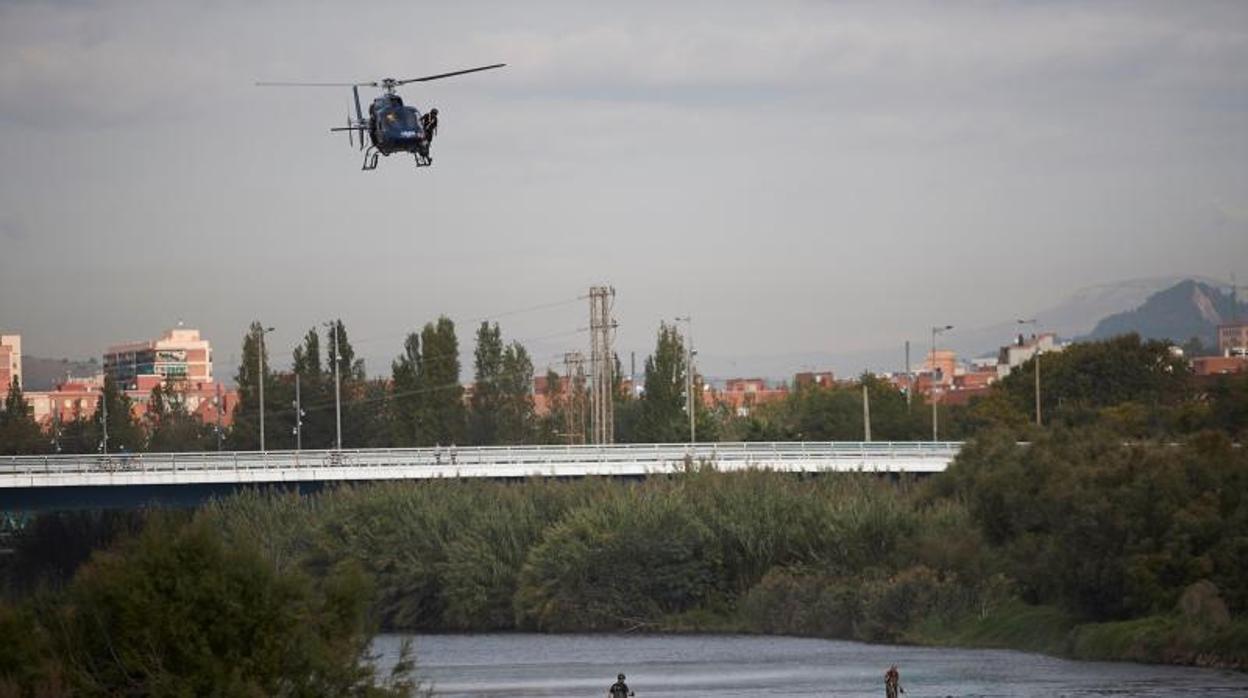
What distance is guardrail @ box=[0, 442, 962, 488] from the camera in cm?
10181

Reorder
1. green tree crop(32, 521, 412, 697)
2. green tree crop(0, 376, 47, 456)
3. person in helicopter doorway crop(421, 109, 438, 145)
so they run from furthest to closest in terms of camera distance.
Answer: green tree crop(0, 376, 47, 456) < person in helicopter doorway crop(421, 109, 438, 145) < green tree crop(32, 521, 412, 697)

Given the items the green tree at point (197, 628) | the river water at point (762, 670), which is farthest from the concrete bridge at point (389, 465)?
the green tree at point (197, 628)

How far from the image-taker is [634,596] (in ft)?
298

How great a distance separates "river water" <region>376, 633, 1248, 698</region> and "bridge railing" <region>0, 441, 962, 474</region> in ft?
58.1

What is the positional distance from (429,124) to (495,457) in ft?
152

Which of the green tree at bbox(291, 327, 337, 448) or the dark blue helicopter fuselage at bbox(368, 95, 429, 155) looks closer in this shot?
the dark blue helicopter fuselage at bbox(368, 95, 429, 155)

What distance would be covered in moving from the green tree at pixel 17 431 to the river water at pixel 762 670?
85486 millimetres

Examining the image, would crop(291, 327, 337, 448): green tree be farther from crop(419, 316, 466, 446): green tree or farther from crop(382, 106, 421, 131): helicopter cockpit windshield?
crop(382, 106, 421, 131): helicopter cockpit windshield

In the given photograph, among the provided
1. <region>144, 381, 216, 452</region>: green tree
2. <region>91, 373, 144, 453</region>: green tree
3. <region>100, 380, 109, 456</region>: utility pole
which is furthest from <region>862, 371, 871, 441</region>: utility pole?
<region>91, 373, 144, 453</region>: green tree

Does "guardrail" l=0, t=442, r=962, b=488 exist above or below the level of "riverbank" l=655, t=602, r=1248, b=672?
above

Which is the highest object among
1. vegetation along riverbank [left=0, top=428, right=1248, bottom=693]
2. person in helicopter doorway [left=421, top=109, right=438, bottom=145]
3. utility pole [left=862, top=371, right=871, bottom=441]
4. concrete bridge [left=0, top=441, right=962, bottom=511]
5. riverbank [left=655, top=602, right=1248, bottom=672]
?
person in helicopter doorway [left=421, top=109, right=438, bottom=145]

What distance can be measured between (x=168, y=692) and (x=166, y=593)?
1.80m

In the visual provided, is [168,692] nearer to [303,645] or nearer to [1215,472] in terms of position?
[303,645]

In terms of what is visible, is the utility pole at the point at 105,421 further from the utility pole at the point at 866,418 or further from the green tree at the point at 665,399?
the utility pole at the point at 866,418
